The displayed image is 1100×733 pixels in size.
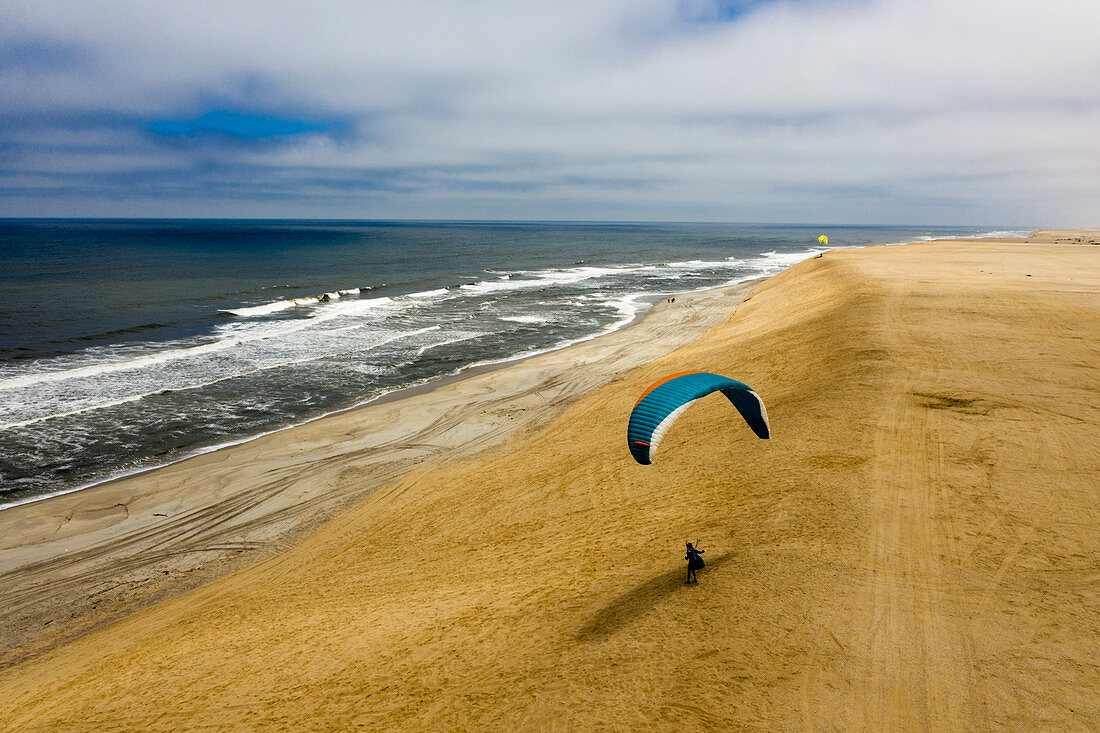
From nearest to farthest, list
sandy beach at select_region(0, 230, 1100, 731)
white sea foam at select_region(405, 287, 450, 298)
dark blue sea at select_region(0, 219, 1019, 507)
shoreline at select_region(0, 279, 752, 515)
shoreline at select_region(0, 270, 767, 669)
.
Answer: sandy beach at select_region(0, 230, 1100, 731)
shoreline at select_region(0, 270, 767, 669)
shoreline at select_region(0, 279, 752, 515)
dark blue sea at select_region(0, 219, 1019, 507)
white sea foam at select_region(405, 287, 450, 298)

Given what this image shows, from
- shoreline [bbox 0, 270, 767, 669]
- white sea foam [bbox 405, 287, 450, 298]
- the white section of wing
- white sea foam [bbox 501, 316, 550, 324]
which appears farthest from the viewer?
white sea foam [bbox 405, 287, 450, 298]

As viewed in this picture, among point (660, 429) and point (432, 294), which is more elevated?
point (432, 294)

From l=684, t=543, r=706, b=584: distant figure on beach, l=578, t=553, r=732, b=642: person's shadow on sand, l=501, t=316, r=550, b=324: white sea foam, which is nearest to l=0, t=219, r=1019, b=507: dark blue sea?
l=501, t=316, r=550, b=324: white sea foam

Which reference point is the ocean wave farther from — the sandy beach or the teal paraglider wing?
the teal paraglider wing

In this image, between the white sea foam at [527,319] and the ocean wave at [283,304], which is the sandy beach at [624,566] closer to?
the white sea foam at [527,319]

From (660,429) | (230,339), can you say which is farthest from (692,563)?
(230,339)

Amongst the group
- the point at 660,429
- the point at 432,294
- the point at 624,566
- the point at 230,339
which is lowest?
the point at 624,566

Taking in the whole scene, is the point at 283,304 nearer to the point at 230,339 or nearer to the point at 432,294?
the point at 432,294

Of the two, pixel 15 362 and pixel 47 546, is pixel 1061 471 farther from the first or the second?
pixel 15 362
